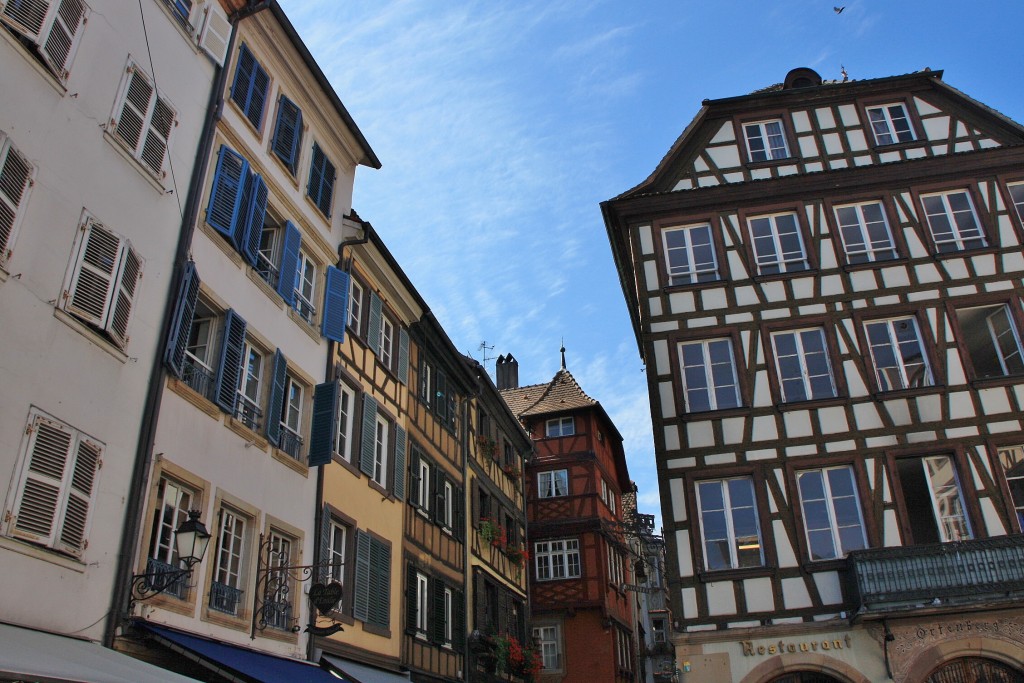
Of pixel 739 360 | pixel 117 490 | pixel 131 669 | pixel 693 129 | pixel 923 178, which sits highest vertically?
pixel 693 129

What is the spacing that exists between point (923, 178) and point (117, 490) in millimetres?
17010

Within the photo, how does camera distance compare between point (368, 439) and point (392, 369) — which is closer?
point (368, 439)

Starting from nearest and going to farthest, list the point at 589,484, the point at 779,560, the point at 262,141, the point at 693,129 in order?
the point at 262,141
the point at 779,560
the point at 693,129
the point at 589,484

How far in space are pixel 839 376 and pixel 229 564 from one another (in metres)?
11.7

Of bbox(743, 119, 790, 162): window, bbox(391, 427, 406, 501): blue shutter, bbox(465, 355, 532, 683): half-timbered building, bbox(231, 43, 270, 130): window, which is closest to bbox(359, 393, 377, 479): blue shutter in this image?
bbox(391, 427, 406, 501): blue shutter

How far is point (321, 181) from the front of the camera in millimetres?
16656

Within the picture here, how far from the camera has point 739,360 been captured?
17.8 metres

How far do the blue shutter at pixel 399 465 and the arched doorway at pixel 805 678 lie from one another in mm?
7765

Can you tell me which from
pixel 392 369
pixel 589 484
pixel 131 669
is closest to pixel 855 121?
pixel 392 369

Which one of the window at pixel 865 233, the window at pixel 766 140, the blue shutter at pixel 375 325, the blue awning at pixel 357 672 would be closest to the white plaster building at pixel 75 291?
the blue awning at pixel 357 672

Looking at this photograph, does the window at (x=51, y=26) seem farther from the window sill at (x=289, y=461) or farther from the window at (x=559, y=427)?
the window at (x=559, y=427)

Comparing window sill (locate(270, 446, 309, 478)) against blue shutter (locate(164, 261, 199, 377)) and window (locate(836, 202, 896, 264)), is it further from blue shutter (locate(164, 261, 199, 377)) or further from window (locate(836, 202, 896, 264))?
window (locate(836, 202, 896, 264))

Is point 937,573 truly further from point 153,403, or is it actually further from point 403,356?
point 153,403

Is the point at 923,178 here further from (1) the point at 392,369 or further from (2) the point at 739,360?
(1) the point at 392,369
